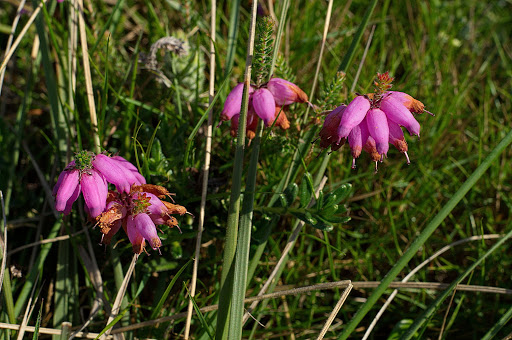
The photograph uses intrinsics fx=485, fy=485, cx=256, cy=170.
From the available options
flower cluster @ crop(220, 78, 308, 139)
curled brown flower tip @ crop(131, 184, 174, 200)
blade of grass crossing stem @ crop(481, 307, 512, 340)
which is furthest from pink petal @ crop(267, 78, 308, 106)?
blade of grass crossing stem @ crop(481, 307, 512, 340)

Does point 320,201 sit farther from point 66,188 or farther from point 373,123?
point 66,188

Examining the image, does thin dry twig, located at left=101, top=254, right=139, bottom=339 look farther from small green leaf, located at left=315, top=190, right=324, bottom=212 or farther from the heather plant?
small green leaf, located at left=315, top=190, right=324, bottom=212

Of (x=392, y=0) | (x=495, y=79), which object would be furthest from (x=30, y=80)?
(x=495, y=79)

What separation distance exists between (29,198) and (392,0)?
3.23m

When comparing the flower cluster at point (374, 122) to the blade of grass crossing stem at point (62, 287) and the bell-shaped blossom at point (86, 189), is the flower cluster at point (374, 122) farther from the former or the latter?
the blade of grass crossing stem at point (62, 287)

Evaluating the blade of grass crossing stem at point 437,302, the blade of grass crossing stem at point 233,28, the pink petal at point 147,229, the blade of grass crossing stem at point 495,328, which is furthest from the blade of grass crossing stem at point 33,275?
the blade of grass crossing stem at point 495,328

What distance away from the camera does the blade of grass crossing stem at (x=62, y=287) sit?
2.51 metres

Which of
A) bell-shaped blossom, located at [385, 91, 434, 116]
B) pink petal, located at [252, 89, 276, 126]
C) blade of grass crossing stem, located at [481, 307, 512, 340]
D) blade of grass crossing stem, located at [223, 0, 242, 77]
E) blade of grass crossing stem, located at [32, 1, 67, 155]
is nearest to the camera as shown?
bell-shaped blossom, located at [385, 91, 434, 116]

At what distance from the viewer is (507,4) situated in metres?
4.36

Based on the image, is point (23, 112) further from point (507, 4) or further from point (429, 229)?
point (507, 4)

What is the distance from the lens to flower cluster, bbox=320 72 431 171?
194 centimetres

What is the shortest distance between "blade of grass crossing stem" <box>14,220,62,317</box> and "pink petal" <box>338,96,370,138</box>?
167 centimetres

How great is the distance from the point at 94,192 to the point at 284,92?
948 mm

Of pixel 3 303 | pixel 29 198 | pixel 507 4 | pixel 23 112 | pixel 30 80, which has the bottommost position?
pixel 3 303
